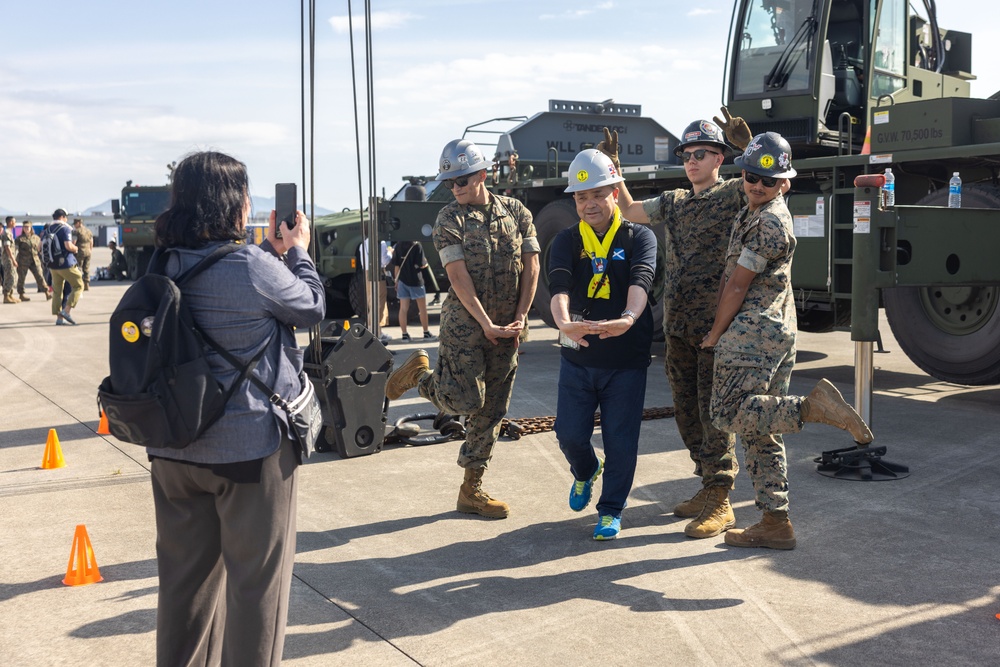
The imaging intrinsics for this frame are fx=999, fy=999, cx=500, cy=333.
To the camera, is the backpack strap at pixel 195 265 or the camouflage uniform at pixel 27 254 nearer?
the backpack strap at pixel 195 265

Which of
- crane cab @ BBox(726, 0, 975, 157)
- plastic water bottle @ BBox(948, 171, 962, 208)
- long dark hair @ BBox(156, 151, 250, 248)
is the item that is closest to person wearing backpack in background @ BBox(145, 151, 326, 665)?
long dark hair @ BBox(156, 151, 250, 248)

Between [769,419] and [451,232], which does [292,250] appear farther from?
[769,419]

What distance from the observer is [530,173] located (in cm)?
1416

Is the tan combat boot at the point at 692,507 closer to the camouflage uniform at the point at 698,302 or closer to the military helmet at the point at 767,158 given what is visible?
the camouflage uniform at the point at 698,302

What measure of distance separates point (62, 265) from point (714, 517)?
13.7m

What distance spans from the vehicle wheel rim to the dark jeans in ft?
14.6

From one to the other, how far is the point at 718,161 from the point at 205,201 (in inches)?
118

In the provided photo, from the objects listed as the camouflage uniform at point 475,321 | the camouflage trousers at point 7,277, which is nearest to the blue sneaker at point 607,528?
the camouflage uniform at point 475,321

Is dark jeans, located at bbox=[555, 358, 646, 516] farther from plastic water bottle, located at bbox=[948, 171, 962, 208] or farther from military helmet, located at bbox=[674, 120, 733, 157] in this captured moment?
plastic water bottle, located at bbox=[948, 171, 962, 208]

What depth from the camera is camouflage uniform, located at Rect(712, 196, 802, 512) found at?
4555 mm

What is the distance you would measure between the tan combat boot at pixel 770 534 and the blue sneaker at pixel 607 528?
22.0 inches

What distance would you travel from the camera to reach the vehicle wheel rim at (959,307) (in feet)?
26.3

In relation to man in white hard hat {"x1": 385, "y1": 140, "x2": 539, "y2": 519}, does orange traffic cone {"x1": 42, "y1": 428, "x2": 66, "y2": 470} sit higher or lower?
lower

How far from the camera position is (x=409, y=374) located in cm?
562
